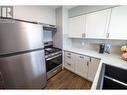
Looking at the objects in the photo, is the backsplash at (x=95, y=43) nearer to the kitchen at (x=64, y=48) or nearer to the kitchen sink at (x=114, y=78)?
the kitchen at (x=64, y=48)

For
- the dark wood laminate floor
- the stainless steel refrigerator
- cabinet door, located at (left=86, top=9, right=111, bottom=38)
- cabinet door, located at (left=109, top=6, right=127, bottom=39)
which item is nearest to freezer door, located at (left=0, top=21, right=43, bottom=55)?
the stainless steel refrigerator

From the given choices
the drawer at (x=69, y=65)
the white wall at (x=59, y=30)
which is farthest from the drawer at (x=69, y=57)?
the white wall at (x=59, y=30)

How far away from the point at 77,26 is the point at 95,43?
33.5 inches

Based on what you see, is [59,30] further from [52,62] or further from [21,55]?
[21,55]

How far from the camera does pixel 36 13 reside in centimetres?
240

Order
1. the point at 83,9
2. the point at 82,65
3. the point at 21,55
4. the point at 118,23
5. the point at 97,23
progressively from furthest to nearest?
the point at 83,9 → the point at 82,65 → the point at 97,23 → the point at 118,23 → the point at 21,55

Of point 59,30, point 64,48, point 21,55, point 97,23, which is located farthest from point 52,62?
point 97,23

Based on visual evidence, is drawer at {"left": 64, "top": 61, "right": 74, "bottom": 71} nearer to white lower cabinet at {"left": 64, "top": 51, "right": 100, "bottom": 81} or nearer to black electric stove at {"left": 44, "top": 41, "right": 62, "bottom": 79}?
white lower cabinet at {"left": 64, "top": 51, "right": 100, "bottom": 81}

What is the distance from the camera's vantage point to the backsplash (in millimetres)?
2086

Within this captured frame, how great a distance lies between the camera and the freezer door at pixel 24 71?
1.21 meters

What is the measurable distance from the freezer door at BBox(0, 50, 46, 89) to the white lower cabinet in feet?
3.55

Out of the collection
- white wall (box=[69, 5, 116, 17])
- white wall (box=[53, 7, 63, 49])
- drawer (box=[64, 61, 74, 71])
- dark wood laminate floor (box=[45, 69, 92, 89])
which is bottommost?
dark wood laminate floor (box=[45, 69, 92, 89])

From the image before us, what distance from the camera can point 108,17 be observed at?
1925 mm

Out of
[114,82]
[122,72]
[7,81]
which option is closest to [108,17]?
A: [122,72]
